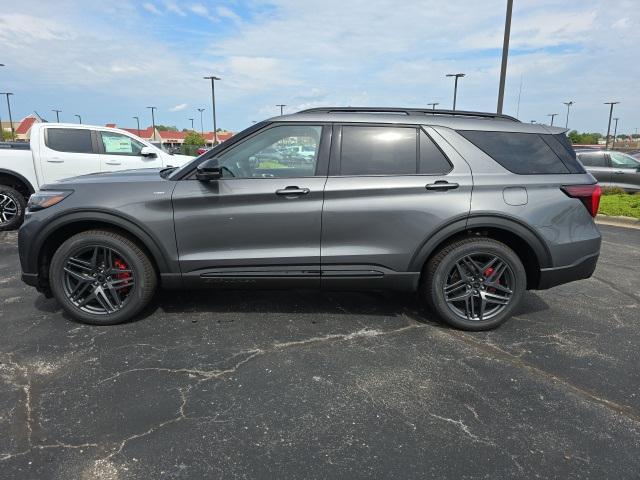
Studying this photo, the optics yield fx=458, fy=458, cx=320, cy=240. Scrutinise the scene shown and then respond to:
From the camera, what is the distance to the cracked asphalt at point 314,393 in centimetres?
227

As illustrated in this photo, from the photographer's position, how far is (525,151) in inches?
148

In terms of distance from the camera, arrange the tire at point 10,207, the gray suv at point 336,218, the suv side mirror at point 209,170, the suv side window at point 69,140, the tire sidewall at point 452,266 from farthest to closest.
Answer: the suv side window at point 69,140
the tire at point 10,207
the tire sidewall at point 452,266
the gray suv at point 336,218
the suv side mirror at point 209,170

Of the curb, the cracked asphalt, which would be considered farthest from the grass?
the cracked asphalt

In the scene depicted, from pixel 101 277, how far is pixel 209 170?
4.20 feet

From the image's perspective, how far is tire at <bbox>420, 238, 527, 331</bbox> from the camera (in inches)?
146

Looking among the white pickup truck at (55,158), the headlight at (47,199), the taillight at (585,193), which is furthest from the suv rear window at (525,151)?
the white pickup truck at (55,158)

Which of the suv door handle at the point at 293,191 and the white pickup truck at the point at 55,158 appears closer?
the suv door handle at the point at 293,191

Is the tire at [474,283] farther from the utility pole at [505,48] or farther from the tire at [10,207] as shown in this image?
the utility pole at [505,48]

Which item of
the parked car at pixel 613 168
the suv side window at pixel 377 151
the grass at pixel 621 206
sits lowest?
the grass at pixel 621 206

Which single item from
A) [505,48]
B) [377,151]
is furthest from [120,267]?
[505,48]

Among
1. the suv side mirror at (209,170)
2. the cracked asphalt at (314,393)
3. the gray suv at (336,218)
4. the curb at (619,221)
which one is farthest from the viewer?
the curb at (619,221)

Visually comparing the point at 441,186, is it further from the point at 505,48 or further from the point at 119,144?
the point at 505,48

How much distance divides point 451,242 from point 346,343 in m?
1.19

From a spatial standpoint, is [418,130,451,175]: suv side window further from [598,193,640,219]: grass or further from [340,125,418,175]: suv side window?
[598,193,640,219]: grass
